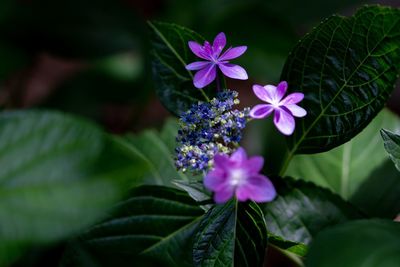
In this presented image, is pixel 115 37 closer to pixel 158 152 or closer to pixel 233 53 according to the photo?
pixel 158 152

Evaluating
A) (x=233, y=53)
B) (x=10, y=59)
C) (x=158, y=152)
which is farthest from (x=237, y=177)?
(x=10, y=59)

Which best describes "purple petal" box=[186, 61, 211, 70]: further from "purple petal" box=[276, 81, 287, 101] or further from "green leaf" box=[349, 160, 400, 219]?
"green leaf" box=[349, 160, 400, 219]

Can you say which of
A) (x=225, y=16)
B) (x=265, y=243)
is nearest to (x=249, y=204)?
(x=265, y=243)

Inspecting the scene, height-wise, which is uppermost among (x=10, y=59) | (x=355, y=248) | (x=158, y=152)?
(x=355, y=248)

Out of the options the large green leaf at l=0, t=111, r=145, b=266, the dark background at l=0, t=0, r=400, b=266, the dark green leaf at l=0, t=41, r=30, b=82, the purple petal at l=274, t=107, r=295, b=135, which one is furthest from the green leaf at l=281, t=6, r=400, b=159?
the dark green leaf at l=0, t=41, r=30, b=82

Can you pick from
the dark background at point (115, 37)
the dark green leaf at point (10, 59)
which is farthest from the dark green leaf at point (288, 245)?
the dark green leaf at point (10, 59)

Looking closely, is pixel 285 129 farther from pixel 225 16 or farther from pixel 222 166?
pixel 225 16
